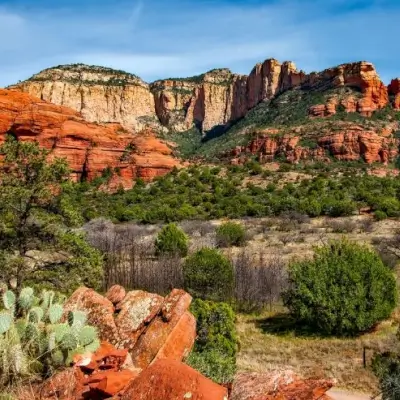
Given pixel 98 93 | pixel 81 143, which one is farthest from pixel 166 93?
pixel 81 143

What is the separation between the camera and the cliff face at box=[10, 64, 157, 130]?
13650 centimetres

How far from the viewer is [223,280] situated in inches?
953

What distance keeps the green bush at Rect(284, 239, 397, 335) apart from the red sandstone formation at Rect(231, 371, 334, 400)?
43.3 ft

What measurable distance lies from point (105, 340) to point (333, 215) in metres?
38.7

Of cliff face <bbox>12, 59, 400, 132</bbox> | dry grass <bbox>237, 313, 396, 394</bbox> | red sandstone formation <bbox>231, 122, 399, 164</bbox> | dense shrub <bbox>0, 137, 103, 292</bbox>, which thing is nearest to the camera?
dry grass <bbox>237, 313, 396, 394</bbox>

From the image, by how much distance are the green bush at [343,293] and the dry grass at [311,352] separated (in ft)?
1.99

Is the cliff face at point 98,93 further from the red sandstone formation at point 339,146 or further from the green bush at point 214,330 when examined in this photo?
the green bush at point 214,330

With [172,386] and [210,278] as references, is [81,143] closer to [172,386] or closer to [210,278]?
[210,278]

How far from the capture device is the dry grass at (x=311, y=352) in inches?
566

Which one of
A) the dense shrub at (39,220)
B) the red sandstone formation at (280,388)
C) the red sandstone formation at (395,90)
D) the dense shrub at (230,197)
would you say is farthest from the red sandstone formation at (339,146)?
the red sandstone formation at (280,388)

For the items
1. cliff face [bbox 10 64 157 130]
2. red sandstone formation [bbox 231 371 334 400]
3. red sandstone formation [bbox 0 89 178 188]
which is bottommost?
red sandstone formation [bbox 231 371 334 400]

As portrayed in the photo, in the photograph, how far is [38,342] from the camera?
816cm

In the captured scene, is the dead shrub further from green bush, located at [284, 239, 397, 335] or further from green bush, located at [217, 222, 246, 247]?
green bush, located at [217, 222, 246, 247]

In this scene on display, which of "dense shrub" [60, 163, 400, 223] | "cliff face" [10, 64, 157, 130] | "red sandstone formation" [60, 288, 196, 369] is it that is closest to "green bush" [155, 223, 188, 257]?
"dense shrub" [60, 163, 400, 223]
